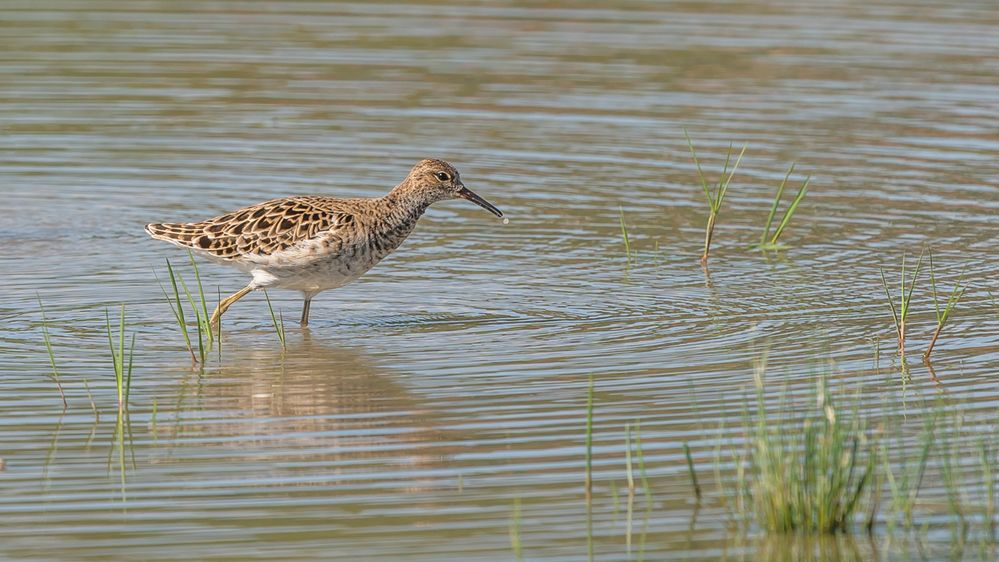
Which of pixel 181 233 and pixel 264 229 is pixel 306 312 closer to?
pixel 264 229

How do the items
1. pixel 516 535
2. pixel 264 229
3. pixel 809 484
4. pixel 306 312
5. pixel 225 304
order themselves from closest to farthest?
1. pixel 516 535
2. pixel 809 484
3. pixel 264 229
4. pixel 225 304
5. pixel 306 312

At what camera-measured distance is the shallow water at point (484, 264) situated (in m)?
7.47

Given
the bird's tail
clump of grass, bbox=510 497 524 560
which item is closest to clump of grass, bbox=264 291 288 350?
the bird's tail

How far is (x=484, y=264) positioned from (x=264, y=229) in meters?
2.37

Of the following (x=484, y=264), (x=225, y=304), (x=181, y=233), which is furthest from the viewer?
(x=484, y=264)

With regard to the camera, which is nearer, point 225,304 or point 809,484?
point 809,484

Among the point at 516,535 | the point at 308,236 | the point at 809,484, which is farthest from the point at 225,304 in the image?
the point at 809,484

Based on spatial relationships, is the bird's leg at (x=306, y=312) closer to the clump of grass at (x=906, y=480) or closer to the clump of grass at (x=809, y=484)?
the clump of grass at (x=906, y=480)

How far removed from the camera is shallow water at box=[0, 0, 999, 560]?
7473 mm

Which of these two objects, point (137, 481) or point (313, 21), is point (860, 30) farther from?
point (137, 481)

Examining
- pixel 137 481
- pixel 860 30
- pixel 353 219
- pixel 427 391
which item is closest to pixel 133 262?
pixel 353 219

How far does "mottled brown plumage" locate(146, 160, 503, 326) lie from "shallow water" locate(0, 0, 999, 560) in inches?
15.3

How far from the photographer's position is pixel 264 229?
1127cm

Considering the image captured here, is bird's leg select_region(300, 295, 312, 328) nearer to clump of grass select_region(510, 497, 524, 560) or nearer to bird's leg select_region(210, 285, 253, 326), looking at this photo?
bird's leg select_region(210, 285, 253, 326)
